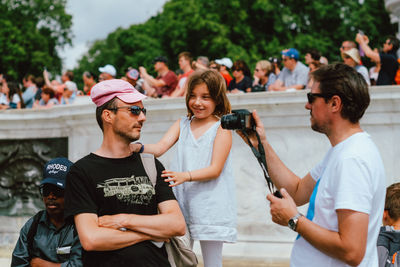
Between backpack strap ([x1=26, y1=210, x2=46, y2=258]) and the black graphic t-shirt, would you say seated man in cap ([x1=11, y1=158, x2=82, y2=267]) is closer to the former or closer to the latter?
backpack strap ([x1=26, y1=210, x2=46, y2=258])

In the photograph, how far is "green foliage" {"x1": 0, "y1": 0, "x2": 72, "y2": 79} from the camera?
3115cm

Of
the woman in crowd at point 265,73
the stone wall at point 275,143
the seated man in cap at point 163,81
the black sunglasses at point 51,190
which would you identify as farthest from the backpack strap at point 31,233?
the woman in crowd at point 265,73

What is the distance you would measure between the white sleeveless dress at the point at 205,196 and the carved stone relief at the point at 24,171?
342cm

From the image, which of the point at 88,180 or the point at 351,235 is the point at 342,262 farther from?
the point at 88,180

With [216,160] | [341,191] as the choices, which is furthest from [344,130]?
[216,160]

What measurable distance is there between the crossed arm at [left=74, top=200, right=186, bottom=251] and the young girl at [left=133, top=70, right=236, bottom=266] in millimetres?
1005

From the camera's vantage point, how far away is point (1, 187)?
23.8ft

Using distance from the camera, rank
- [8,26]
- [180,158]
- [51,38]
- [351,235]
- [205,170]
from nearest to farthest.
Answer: [351,235] < [205,170] < [180,158] < [8,26] < [51,38]

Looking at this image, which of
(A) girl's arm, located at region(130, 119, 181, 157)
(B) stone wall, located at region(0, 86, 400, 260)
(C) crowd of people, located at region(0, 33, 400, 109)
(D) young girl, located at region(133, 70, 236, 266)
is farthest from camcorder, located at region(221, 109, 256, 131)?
(C) crowd of people, located at region(0, 33, 400, 109)

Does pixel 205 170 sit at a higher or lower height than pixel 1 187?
higher

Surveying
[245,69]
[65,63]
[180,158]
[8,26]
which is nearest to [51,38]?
[65,63]

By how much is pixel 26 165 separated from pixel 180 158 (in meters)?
3.81

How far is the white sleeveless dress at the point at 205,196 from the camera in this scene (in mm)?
3744

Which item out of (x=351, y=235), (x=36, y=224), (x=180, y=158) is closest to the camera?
(x=351, y=235)
